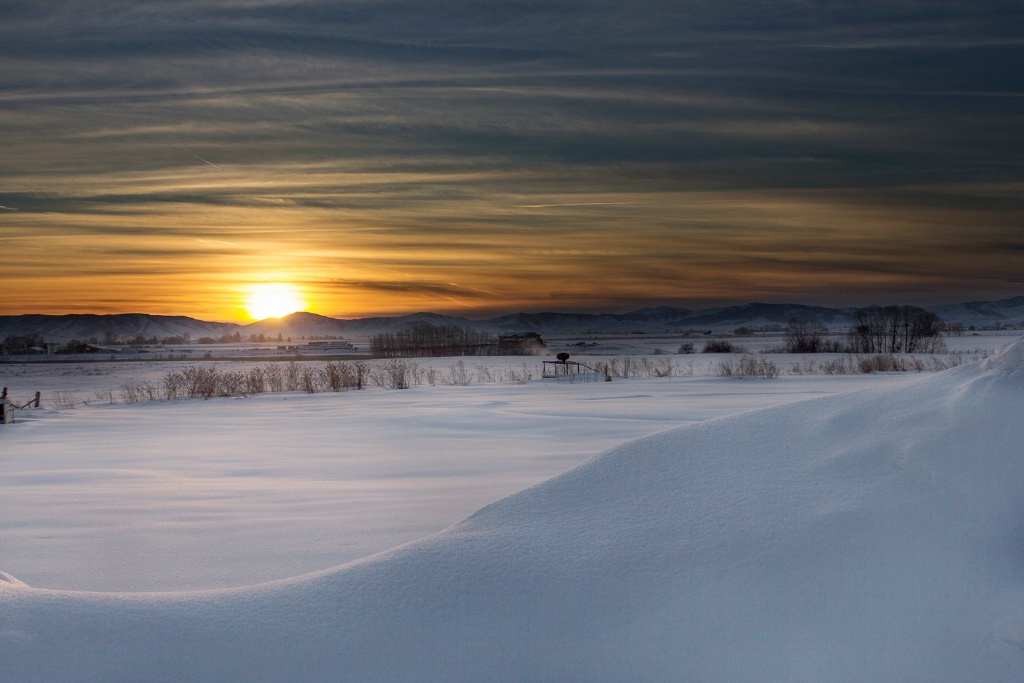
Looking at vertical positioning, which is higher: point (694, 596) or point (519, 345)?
point (519, 345)

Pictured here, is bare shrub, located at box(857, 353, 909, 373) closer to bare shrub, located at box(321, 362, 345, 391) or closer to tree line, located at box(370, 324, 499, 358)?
bare shrub, located at box(321, 362, 345, 391)

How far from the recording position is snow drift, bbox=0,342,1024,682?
7.48ft

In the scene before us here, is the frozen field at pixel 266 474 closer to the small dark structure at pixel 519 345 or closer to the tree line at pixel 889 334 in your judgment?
the tree line at pixel 889 334

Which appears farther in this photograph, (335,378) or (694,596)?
(335,378)

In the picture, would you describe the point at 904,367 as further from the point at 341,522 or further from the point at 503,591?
the point at 503,591

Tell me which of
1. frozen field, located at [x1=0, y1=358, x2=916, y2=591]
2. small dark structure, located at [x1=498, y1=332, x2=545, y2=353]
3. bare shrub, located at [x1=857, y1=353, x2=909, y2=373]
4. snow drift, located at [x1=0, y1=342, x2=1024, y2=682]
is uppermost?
small dark structure, located at [x1=498, y1=332, x2=545, y2=353]

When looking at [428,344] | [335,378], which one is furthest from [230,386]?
[428,344]

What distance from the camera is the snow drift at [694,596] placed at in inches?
89.7

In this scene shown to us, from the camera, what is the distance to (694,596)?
7.97 ft

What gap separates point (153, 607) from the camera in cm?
270

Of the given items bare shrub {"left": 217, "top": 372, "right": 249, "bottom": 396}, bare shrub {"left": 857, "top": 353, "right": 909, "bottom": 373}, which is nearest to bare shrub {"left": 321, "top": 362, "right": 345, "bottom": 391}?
bare shrub {"left": 217, "top": 372, "right": 249, "bottom": 396}

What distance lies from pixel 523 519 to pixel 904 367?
3283 cm

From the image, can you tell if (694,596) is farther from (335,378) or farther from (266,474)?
(335,378)

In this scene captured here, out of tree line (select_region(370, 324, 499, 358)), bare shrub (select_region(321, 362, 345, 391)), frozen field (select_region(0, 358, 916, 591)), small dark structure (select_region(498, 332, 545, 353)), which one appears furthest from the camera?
small dark structure (select_region(498, 332, 545, 353))
